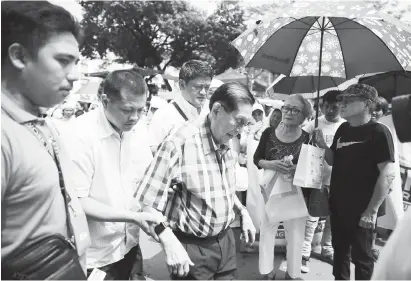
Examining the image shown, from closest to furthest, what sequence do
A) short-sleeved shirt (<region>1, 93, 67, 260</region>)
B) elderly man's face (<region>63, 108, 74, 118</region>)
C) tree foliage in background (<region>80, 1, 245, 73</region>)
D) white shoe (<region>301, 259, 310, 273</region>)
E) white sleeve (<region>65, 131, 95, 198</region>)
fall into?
short-sleeved shirt (<region>1, 93, 67, 260</region>)
white sleeve (<region>65, 131, 95, 198</region>)
white shoe (<region>301, 259, 310, 273</region>)
elderly man's face (<region>63, 108, 74, 118</region>)
tree foliage in background (<region>80, 1, 245, 73</region>)

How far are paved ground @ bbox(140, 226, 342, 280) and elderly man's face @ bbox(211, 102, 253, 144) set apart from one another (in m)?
2.26

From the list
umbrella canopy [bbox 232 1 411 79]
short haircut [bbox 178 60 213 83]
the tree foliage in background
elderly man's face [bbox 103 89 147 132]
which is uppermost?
the tree foliage in background

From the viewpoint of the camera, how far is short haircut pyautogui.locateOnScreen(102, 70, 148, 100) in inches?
78.0

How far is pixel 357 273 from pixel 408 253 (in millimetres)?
2443

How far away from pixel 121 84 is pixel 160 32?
24.6 m

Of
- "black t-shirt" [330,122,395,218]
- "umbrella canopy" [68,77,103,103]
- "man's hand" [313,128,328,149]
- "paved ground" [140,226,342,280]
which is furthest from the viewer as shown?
"umbrella canopy" [68,77,103,103]

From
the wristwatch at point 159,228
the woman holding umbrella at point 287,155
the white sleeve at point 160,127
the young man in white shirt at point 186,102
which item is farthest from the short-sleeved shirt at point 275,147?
the wristwatch at point 159,228

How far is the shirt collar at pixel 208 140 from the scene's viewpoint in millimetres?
2053

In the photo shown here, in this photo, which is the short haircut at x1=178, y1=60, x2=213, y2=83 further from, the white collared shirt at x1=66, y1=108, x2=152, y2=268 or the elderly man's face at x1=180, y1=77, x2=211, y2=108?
the white collared shirt at x1=66, y1=108, x2=152, y2=268

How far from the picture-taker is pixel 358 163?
3.06 m

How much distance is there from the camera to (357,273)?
10.2 feet

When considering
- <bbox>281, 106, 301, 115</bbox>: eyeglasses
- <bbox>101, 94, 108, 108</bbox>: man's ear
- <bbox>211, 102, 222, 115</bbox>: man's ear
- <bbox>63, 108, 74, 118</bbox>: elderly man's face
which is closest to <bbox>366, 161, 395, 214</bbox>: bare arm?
<bbox>281, 106, 301, 115</bbox>: eyeglasses

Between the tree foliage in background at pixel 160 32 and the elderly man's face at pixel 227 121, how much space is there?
21.5 m

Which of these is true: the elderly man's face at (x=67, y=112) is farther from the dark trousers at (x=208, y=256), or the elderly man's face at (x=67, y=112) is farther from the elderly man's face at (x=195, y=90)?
the dark trousers at (x=208, y=256)
